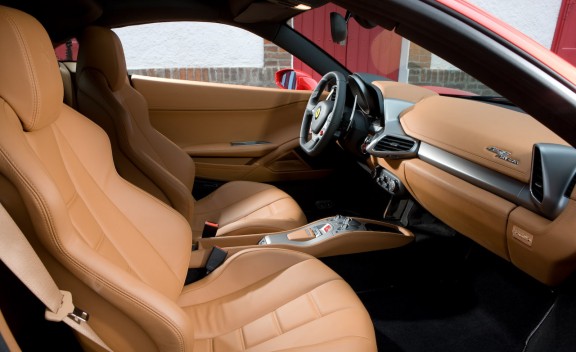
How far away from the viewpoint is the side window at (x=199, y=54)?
432 cm

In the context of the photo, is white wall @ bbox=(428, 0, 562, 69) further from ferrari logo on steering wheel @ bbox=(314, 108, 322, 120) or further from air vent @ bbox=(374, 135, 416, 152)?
air vent @ bbox=(374, 135, 416, 152)

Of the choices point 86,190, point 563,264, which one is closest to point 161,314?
point 86,190

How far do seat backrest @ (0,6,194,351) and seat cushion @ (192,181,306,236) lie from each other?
0.69 meters

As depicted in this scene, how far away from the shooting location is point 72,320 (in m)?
0.82

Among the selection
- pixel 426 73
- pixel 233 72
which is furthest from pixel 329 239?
pixel 426 73

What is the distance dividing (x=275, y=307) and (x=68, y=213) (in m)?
0.56

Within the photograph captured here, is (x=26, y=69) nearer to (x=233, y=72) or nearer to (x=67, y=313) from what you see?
(x=67, y=313)

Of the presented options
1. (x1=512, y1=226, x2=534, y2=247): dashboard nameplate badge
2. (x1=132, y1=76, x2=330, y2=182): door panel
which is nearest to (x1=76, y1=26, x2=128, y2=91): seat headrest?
(x1=132, y1=76, x2=330, y2=182): door panel

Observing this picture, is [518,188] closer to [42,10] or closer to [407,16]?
[407,16]

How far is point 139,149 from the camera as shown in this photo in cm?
178

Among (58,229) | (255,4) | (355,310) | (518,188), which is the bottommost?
(355,310)

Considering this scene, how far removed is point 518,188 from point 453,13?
0.67 meters

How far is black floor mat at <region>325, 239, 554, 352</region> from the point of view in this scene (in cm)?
159

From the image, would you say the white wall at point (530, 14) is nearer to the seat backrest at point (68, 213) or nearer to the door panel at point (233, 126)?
the door panel at point (233, 126)
